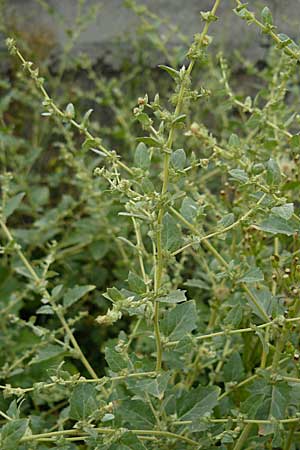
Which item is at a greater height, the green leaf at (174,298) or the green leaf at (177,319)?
the green leaf at (174,298)

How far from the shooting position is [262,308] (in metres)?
0.92

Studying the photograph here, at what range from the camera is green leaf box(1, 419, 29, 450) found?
2.64ft

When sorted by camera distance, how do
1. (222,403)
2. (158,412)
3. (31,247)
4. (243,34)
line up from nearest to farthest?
(158,412), (222,403), (31,247), (243,34)

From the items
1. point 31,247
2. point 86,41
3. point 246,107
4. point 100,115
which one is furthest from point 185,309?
point 86,41

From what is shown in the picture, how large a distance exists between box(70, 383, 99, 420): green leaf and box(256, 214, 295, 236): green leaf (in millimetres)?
278

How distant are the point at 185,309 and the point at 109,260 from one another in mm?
997

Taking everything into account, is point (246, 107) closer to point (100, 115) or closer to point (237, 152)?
point (237, 152)

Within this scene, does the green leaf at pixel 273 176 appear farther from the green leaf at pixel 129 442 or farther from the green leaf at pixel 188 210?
the green leaf at pixel 129 442

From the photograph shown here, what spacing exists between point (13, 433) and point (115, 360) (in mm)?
150

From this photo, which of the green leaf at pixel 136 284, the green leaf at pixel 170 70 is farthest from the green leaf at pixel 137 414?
the green leaf at pixel 170 70

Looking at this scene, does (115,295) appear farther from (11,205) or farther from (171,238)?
(11,205)

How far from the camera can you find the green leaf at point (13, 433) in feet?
2.64

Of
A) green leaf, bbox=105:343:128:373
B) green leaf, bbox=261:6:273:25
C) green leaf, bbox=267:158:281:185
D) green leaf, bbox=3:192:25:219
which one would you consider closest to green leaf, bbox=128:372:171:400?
green leaf, bbox=105:343:128:373

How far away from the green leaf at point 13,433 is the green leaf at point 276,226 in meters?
0.36
